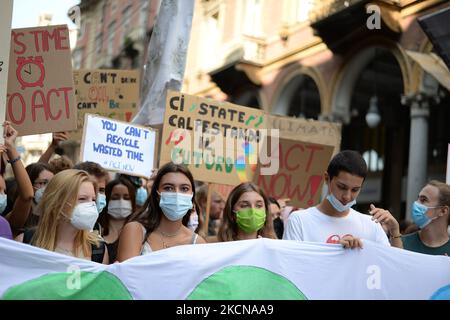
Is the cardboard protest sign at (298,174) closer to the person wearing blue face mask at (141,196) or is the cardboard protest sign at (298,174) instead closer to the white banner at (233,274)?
the person wearing blue face mask at (141,196)

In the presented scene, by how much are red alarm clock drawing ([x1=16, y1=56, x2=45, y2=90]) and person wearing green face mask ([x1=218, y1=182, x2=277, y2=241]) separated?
1833 mm

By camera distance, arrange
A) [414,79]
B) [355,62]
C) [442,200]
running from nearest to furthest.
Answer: [442,200] → [414,79] → [355,62]

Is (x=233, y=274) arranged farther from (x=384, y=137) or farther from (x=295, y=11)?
(x=384, y=137)

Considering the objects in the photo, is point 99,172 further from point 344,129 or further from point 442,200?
point 344,129

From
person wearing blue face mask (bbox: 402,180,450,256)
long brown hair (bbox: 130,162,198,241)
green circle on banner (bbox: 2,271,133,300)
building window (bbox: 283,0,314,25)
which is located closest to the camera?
green circle on banner (bbox: 2,271,133,300)

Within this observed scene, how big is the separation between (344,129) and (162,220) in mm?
14854

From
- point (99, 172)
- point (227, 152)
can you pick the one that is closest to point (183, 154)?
point (227, 152)

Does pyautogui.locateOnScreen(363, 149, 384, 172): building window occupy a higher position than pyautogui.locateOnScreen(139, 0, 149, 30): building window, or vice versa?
pyautogui.locateOnScreen(139, 0, 149, 30): building window

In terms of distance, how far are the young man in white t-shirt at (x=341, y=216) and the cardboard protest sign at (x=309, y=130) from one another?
13.4ft

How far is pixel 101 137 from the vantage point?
578cm

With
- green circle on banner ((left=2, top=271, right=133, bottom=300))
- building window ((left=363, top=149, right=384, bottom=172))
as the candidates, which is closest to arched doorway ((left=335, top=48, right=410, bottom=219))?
building window ((left=363, top=149, right=384, bottom=172))

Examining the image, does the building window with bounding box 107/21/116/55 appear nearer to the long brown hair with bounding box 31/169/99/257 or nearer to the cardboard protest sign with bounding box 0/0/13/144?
the cardboard protest sign with bounding box 0/0/13/144

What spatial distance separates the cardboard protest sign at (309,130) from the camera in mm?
7938

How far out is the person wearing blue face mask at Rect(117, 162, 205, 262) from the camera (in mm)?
3629
